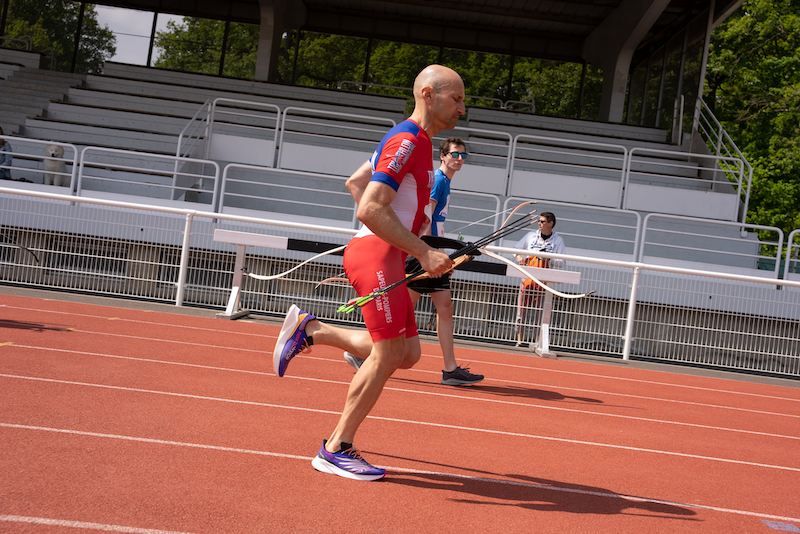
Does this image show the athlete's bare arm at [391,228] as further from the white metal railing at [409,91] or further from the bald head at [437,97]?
the white metal railing at [409,91]

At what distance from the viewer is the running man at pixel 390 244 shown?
312 centimetres

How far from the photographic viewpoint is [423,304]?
938cm

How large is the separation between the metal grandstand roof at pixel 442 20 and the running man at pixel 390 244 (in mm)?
18676

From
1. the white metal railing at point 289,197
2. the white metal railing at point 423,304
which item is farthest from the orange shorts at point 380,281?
the white metal railing at point 289,197

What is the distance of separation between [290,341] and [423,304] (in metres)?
5.78

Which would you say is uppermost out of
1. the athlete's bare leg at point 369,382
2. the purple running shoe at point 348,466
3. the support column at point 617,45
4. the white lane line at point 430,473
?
the support column at point 617,45

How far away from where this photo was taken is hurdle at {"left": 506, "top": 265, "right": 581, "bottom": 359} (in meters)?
8.18

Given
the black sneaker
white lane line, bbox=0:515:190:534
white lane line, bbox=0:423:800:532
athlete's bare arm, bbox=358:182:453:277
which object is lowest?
white lane line, bbox=0:515:190:534

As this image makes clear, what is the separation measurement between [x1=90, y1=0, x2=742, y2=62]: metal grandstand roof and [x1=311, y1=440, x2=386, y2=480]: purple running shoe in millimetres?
19373

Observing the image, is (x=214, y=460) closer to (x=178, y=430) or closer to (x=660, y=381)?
(x=178, y=430)

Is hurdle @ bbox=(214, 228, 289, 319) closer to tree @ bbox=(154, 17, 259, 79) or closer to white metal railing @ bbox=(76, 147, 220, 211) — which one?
white metal railing @ bbox=(76, 147, 220, 211)

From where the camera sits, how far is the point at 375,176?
3133mm

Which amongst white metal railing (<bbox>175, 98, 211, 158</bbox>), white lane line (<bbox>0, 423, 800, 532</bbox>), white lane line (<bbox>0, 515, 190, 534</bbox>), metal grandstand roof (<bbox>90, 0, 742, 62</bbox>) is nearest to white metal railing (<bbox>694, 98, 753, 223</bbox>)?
metal grandstand roof (<bbox>90, 0, 742, 62</bbox>)

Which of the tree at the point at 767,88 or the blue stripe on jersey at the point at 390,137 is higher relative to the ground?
the tree at the point at 767,88
